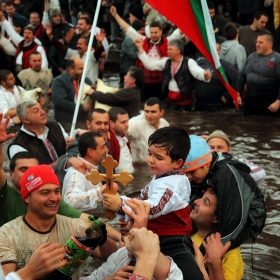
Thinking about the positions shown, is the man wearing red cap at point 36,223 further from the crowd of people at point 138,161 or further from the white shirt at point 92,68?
the white shirt at point 92,68

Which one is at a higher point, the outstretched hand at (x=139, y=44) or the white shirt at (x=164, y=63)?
the outstretched hand at (x=139, y=44)

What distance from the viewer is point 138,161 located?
418 inches

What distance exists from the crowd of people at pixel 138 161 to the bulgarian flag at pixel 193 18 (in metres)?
1.44

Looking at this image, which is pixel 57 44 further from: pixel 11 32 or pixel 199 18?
pixel 199 18

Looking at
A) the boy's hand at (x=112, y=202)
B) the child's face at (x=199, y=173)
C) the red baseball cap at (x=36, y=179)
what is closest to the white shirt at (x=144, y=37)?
the child's face at (x=199, y=173)

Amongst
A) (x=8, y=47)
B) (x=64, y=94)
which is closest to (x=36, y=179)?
(x=64, y=94)

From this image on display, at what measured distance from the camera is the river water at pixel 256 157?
749 centimetres

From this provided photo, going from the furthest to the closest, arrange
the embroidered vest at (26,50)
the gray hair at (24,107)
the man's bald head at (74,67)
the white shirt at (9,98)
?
1. the embroidered vest at (26,50)
2. the man's bald head at (74,67)
3. the white shirt at (9,98)
4. the gray hair at (24,107)

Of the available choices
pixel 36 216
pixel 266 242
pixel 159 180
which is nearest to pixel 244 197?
pixel 159 180

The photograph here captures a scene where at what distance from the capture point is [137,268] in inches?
158

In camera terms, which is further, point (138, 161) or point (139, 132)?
point (138, 161)

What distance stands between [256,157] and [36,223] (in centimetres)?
647

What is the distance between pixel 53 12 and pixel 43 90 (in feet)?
15.2

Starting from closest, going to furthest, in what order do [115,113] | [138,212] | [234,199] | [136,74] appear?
[138,212] < [234,199] < [115,113] < [136,74]
